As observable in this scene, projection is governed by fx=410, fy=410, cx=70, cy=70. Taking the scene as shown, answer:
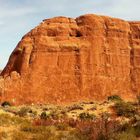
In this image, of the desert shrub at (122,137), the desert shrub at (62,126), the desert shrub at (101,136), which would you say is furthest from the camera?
the desert shrub at (62,126)

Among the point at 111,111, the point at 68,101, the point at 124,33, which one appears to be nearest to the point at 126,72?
the point at 124,33

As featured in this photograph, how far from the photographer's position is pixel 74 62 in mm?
59438

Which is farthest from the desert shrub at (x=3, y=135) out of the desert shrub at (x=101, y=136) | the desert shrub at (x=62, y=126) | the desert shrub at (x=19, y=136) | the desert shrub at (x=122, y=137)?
the desert shrub at (x=122, y=137)

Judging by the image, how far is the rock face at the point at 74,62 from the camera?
5665 cm

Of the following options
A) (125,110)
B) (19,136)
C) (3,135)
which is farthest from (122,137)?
(125,110)

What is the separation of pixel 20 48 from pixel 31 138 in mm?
48220

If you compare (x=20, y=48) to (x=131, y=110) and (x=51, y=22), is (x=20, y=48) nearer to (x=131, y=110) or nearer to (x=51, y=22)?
(x=51, y=22)

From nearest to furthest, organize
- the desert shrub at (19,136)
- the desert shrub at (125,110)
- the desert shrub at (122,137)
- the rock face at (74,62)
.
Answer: the desert shrub at (122,137) < the desert shrub at (19,136) < the desert shrub at (125,110) < the rock face at (74,62)

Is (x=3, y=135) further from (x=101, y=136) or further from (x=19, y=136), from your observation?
(x=101, y=136)

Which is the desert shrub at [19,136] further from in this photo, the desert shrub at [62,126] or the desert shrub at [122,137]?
the desert shrub at [122,137]

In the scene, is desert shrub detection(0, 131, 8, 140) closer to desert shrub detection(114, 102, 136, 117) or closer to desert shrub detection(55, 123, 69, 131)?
desert shrub detection(55, 123, 69, 131)

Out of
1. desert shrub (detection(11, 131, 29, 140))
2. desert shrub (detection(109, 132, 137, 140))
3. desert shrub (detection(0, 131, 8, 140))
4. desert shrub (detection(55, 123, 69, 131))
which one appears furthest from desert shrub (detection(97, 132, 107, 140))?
desert shrub (detection(55, 123, 69, 131))

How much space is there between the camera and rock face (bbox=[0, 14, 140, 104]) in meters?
56.7

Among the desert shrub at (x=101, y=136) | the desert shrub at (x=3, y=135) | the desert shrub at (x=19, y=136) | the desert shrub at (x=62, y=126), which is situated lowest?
the desert shrub at (x=62, y=126)
